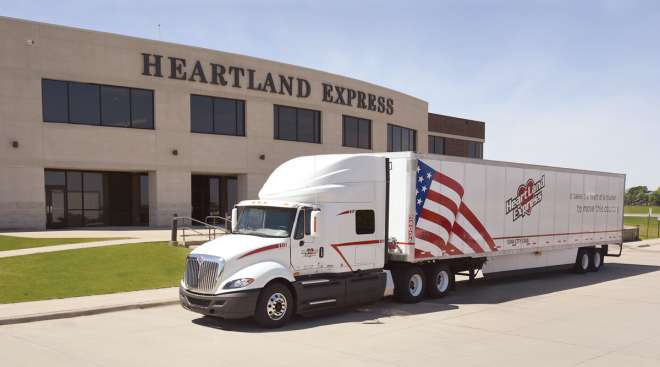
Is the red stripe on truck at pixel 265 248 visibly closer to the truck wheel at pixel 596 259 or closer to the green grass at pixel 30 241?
the green grass at pixel 30 241

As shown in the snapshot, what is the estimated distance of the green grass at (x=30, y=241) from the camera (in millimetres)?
20044

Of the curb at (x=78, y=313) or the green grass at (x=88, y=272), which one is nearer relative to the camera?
the curb at (x=78, y=313)

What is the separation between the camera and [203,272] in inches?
415

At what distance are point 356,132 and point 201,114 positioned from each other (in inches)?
495

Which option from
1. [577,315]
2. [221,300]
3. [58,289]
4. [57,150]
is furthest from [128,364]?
[57,150]

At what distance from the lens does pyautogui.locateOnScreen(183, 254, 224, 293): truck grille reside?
10320 millimetres

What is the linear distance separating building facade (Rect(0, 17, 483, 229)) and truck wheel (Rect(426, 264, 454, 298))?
20378 millimetres

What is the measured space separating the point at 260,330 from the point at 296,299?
1.03m

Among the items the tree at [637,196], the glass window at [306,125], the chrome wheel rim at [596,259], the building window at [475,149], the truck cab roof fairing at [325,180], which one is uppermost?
the glass window at [306,125]

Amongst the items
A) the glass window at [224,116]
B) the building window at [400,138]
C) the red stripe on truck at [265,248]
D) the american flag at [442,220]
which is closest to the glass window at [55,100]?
the glass window at [224,116]

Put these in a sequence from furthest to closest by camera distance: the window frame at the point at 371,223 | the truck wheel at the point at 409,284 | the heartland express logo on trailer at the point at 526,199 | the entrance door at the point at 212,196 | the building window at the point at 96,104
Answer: the entrance door at the point at 212,196 → the building window at the point at 96,104 → the heartland express logo on trailer at the point at 526,199 → the truck wheel at the point at 409,284 → the window frame at the point at 371,223

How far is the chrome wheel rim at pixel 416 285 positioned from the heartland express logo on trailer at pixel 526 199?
4.04m

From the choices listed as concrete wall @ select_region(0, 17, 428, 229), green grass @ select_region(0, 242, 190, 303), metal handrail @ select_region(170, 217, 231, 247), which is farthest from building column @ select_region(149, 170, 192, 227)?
green grass @ select_region(0, 242, 190, 303)

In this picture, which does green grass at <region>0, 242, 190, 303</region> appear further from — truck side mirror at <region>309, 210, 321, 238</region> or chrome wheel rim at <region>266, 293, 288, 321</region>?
truck side mirror at <region>309, 210, 321, 238</region>
